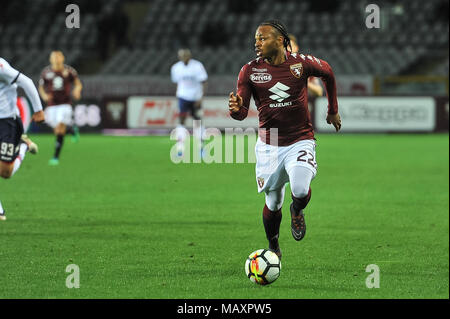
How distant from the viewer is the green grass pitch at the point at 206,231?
6.58 meters

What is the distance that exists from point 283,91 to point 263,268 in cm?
147

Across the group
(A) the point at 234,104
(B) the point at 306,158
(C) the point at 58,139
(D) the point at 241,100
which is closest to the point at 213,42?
(C) the point at 58,139

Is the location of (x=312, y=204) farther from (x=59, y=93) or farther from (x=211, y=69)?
(x=211, y=69)

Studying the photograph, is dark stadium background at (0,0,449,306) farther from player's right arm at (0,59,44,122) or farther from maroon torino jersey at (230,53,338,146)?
player's right arm at (0,59,44,122)

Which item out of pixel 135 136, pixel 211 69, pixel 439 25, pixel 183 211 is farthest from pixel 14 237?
pixel 439 25

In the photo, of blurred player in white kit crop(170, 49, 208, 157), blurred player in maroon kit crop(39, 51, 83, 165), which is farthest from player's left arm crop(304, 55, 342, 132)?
blurred player in white kit crop(170, 49, 208, 157)

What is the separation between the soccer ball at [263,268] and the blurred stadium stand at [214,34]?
25315 mm

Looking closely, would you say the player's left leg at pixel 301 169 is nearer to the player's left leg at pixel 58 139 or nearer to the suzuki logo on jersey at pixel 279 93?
the suzuki logo on jersey at pixel 279 93

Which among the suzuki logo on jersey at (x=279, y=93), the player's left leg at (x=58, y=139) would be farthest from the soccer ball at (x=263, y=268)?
the player's left leg at (x=58, y=139)

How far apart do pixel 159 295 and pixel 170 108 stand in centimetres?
2221

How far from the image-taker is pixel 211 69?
32500mm

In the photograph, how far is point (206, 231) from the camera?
952 cm

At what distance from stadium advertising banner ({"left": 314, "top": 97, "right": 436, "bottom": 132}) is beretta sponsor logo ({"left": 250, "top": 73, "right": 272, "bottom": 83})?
2086cm

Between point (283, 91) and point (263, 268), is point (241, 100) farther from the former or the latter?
point (263, 268)
